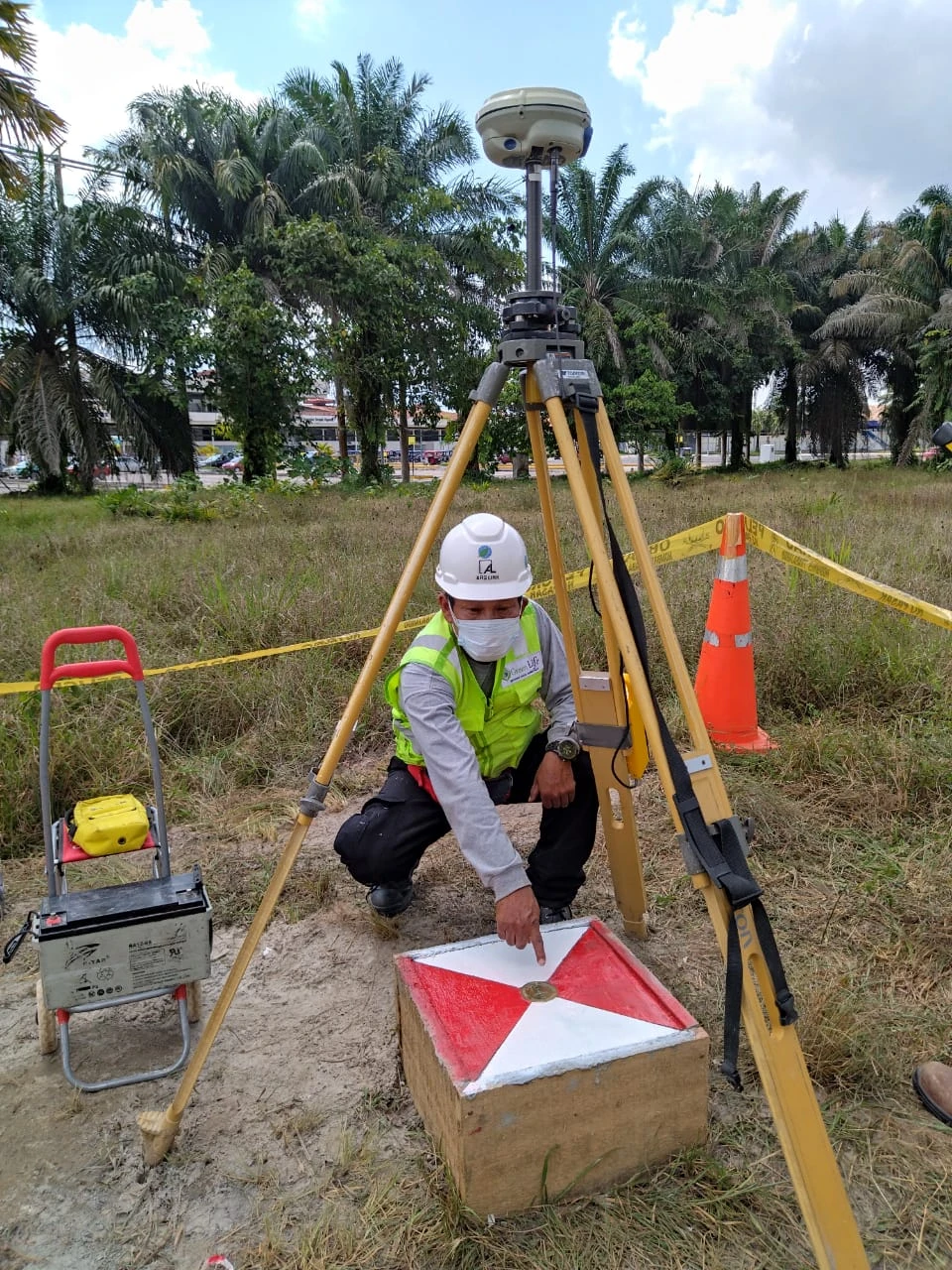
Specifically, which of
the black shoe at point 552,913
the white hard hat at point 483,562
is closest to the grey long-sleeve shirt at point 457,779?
the white hard hat at point 483,562

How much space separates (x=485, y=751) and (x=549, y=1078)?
39.4 inches

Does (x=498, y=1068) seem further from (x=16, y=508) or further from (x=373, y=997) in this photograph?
(x=16, y=508)

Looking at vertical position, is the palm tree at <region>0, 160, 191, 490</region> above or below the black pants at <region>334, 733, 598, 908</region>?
above

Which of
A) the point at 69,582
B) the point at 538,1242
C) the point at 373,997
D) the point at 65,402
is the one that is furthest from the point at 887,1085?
the point at 65,402

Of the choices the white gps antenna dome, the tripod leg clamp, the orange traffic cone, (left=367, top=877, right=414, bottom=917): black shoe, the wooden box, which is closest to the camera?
the wooden box

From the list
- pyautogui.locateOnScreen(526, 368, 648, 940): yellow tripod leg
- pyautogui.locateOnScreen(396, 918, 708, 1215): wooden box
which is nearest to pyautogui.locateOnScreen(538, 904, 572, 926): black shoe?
pyautogui.locateOnScreen(526, 368, 648, 940): yellow tripod leg

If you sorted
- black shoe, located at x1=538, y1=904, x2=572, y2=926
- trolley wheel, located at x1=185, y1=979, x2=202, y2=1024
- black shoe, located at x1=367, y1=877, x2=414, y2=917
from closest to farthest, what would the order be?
1. trolley wheel, located at x1=185, y1=979, x2=202, y2=1024
2. black shoe, located at x1=538, y1=904, x2=572, y2=926
3. black shoe, located at x1=367, y1=877, x2=414, y2=917

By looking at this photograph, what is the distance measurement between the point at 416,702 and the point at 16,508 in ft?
53.7

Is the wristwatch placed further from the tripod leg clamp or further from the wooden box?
the tripod leg clamp

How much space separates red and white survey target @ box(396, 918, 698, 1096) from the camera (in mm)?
1750

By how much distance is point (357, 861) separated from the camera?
263cm

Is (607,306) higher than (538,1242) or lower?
higher

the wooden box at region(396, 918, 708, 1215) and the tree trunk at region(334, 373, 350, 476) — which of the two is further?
the tree trunk at region(334, 373, 350, 476)

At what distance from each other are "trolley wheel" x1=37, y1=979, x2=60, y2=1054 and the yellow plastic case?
43cm
